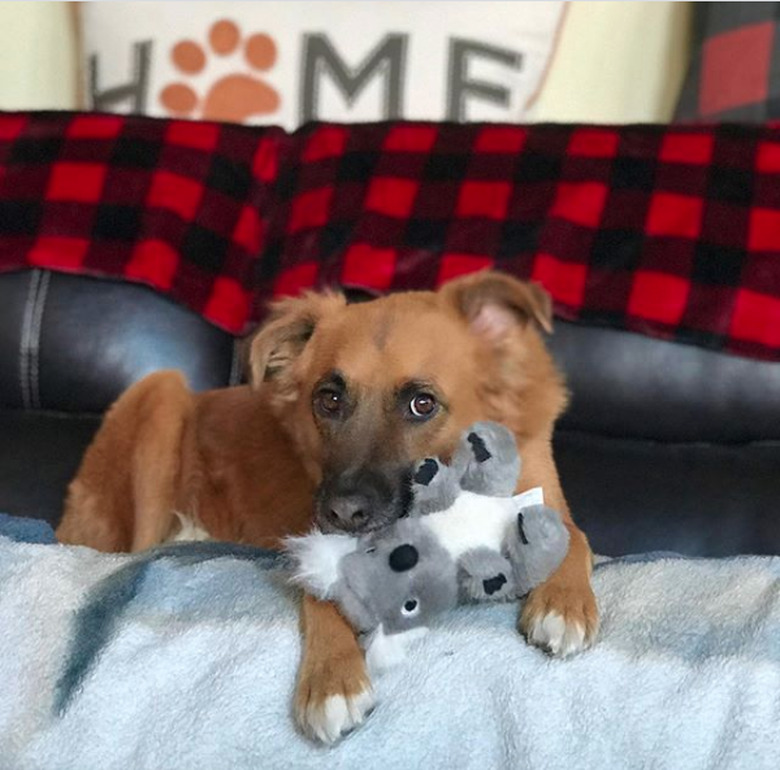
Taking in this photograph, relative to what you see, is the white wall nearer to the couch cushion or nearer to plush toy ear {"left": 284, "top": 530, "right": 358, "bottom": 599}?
the couch cushion

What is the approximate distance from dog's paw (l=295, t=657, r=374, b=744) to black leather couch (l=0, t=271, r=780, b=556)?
0.93 m

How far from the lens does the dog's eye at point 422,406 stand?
1.55 metres

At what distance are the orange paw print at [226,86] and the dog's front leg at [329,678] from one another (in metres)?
1.71

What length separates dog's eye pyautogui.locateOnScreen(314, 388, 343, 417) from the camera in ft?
5.25

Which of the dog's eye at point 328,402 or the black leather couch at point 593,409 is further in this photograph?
the black leather couch at point 593,409

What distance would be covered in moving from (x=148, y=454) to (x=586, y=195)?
108cm

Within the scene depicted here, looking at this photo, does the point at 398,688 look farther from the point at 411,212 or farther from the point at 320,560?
the point at 411,212

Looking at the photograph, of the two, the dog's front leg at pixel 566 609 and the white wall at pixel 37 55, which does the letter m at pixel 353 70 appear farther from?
the dog's front leg at pixel 566 609

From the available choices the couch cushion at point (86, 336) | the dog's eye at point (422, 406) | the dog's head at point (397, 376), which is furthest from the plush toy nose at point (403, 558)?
the couch cushion at point (86, 336)

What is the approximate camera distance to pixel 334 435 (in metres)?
1.59

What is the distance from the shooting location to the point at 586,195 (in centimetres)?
212

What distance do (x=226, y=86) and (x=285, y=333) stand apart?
43.2 inches

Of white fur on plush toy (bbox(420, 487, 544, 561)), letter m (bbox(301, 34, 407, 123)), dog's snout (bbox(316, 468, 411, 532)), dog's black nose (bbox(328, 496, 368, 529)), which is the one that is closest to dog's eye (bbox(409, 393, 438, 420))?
dog's snout (bbox(316, 468, 411, 532))

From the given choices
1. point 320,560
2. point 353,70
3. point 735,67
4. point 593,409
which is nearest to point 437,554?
point 320,560
